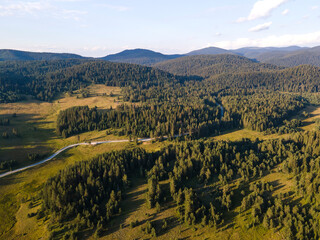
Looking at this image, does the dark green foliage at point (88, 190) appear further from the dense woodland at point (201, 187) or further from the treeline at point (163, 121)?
the treeline at point (163, 121)

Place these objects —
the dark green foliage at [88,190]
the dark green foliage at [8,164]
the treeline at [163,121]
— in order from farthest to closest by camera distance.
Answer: the treeline at [163,121] → the dark green foliage at [8,164] → the dark green foliage at [88,190]

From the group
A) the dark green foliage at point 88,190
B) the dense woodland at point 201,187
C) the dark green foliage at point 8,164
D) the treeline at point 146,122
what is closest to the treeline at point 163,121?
the treeline at point 146,122

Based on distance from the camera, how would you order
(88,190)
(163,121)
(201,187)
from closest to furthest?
(88,190) < (201,187) < (163,121)

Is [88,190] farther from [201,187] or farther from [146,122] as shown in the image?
[146,122]

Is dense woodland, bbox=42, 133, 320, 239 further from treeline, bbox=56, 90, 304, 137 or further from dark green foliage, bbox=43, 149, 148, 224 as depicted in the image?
treeline, bbox=56, 90, 304, 137

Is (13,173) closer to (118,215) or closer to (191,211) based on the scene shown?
(118,215)

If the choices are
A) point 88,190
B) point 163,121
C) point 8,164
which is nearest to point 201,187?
point 88,190

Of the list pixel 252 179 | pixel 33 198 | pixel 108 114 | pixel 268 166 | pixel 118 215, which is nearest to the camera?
pixel 118 215

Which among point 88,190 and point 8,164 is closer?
point 88,190

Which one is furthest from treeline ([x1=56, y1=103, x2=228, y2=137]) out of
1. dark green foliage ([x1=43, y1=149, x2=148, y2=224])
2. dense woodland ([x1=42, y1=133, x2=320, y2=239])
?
dark green foliage ([x1=43, y1=149, x2=148, y2=224])

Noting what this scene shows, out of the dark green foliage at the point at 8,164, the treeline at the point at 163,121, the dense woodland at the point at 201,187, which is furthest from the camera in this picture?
the treeline at the point at 163,121

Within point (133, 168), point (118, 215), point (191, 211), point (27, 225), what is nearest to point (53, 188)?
point (27, 225)
